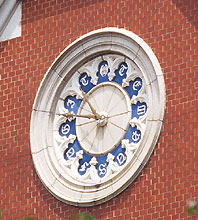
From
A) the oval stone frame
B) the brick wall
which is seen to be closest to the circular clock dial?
the oval stone frame

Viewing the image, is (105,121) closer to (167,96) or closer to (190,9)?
(167,96)

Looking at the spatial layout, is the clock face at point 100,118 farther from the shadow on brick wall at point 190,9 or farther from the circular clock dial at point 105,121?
the shadow on brick wall at point 190,9

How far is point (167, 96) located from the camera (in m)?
23.7

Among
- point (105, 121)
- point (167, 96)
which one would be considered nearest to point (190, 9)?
point (167, 96)

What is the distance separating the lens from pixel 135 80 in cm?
2422

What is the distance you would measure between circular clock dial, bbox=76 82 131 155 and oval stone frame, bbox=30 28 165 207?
1.55 feet

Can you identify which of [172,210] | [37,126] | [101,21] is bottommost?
[172,210]

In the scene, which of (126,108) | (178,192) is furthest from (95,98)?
(178,192)

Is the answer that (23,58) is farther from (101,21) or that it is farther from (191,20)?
(191,20)

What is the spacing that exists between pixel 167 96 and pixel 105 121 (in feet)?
3.75

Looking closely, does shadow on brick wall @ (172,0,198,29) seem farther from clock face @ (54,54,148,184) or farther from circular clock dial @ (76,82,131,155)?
circular clock dial @ (76,82,131,155)

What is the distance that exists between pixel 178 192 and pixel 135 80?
6.81ft

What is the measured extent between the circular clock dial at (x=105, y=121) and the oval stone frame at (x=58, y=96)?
47 cm

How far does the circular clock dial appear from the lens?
79.0 ft
